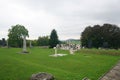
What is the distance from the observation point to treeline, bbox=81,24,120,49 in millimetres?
80000

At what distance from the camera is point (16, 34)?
275 ft

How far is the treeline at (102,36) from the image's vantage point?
262ft

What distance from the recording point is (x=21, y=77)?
47.1 ft

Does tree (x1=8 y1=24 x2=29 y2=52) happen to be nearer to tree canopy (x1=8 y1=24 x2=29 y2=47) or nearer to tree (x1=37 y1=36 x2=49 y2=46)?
tree canopy (x1=8 y1=24 x2=29 y2=47)

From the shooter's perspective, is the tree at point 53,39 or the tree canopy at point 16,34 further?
the tree at point 53,39

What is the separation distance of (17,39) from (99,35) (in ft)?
113

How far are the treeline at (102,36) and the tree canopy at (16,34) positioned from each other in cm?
2663

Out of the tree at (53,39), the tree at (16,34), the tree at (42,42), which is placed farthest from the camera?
the tree at (42,42)

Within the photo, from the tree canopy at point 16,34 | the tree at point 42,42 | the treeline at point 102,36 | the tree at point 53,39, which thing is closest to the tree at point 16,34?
the tree canopy at point 16,34

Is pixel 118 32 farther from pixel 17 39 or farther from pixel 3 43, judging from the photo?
pixel 3 43

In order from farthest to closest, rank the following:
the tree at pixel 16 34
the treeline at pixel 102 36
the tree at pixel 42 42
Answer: the tree at pixel 42 42
the tree at pixel 16 34
the treeline at pixel 102 36

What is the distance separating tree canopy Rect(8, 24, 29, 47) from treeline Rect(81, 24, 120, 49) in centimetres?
2663

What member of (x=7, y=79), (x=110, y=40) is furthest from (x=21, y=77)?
(x=110, y=40)

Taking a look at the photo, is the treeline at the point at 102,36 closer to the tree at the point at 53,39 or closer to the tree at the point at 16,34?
the tree at the point at 53,39
